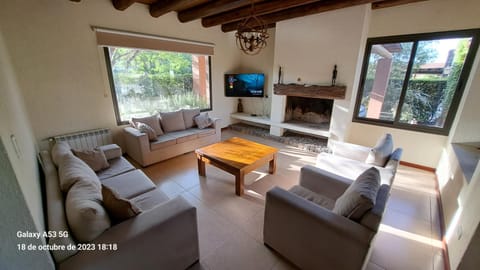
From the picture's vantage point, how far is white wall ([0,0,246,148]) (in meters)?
2.60

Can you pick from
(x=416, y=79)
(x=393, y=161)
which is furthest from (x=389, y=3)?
(x=393, y=161)

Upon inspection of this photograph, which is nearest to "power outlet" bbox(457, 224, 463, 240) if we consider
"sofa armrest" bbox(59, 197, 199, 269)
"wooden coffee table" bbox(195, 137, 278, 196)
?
"wooden coffee table" bbox(195, 137, 278, 196)

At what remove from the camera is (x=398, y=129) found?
354 centimetres

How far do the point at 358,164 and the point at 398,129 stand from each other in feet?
5.61

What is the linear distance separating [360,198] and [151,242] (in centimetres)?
142

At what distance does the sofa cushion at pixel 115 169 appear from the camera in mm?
2320

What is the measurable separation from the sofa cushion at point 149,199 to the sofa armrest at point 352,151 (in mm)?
2463

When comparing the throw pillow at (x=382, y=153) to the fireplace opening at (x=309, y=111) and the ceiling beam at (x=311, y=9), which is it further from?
the ceiling beam at (x=311, y=9)

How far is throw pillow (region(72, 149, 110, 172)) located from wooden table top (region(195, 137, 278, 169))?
117cm

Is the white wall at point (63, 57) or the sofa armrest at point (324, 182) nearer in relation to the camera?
the sofa armrest at point (324, 182)

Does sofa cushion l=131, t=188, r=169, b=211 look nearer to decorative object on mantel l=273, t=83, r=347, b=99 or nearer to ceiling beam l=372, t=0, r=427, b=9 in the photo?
decorative object on mantel l=273, t=83, r=347, b=99

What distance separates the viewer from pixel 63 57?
2924mm

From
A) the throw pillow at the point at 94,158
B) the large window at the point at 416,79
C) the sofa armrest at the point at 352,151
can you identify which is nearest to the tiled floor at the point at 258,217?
the sofa armrest at the point at 352,151

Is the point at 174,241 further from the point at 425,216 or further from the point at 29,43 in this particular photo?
the point at 29,43
